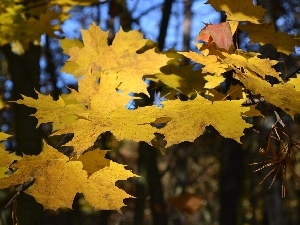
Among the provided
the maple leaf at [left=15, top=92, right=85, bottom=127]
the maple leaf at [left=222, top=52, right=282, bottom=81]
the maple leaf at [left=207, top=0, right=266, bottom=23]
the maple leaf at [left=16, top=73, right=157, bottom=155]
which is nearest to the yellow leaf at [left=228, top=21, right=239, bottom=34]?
the maple leaf at [left=207, top=0, right=266, bottom=23]

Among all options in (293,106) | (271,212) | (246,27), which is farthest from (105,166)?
(271,212)

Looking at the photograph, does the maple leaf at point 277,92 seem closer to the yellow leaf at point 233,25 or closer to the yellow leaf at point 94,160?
the yellow leaf at point 233,25

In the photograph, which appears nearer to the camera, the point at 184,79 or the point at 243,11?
the point at 243,11

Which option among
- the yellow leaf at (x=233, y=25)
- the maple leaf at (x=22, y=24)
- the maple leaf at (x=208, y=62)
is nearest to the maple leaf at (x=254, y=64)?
the maple leaf at (x=208, y=62)

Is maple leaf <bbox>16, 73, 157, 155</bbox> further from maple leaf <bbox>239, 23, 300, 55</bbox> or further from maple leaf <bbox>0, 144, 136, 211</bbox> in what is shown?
maple leaf <bbox>239, 23, 300, 55</bbox>

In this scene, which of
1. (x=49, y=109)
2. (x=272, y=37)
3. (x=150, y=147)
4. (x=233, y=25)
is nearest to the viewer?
A: (x=49, y=109)

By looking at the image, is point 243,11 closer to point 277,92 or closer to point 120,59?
point 277,92

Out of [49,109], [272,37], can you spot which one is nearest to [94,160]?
[49,109]
